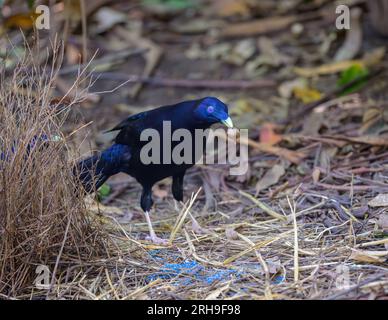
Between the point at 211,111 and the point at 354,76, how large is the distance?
2517 millimetres

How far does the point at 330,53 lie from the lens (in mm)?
7250

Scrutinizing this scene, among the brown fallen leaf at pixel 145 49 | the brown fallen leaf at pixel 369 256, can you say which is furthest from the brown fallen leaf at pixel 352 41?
the brown fallen leaf at pixel 369 256

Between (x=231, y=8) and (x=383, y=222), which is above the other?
(x=231, y=8)

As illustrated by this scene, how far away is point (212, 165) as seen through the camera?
5.46 meters

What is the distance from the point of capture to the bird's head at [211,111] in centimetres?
435

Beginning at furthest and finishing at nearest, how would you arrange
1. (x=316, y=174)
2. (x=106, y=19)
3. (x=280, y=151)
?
(x=106, y=19) → (x=280, y=151) → (x=316, y=174)

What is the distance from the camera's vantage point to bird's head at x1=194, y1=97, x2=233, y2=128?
435 cm

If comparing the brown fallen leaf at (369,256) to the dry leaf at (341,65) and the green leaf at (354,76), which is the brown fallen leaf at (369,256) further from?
the dry leaf at (341,65)

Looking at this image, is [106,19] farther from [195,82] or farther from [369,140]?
[369,140]

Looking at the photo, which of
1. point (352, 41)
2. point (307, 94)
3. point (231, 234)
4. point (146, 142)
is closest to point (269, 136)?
point (307, 94)

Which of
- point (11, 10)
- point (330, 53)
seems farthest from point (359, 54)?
point (11, 10)

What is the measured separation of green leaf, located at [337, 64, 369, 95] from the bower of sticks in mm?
13

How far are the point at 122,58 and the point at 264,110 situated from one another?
1.84 m

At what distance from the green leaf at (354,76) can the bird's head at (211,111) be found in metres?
2.32
